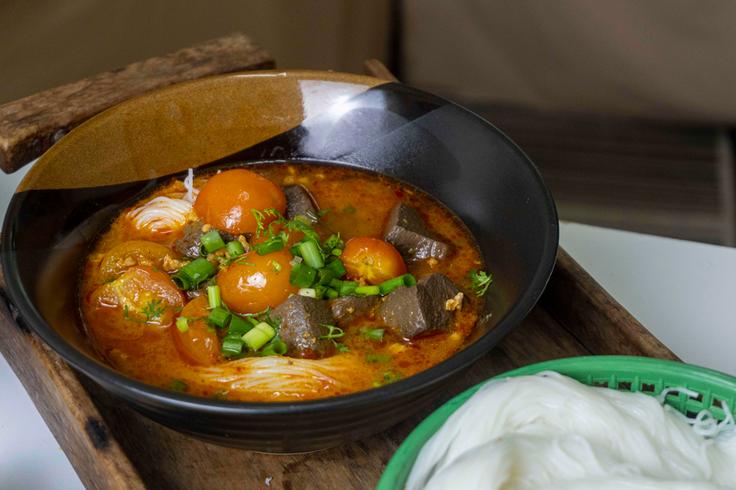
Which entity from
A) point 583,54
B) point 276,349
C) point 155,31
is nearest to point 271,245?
point 276,349

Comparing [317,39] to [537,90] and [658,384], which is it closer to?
[537,90]

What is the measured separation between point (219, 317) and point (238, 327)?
0.04m

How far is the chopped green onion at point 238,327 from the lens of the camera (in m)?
1.86

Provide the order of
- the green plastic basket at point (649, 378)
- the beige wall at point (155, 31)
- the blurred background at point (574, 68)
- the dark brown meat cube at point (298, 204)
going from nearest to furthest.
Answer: the green plastic basket at point (649, 378) → the dark brown meat cube at point (298, 204) → the beige wall at point (155, 31) → the blurred background at point (574, 68)

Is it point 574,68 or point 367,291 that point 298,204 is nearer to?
point 367,291

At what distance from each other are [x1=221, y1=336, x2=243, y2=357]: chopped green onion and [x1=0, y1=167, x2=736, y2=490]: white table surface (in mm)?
409

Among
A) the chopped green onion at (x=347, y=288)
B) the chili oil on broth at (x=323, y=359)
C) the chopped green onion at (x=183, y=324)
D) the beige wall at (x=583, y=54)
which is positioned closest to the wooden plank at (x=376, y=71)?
the chili oil on broth at (x=323, y=359)

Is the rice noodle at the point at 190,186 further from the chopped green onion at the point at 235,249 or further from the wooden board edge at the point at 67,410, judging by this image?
the wooden board edge at the point at 67,410

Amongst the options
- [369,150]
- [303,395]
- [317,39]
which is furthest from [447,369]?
[317,39]

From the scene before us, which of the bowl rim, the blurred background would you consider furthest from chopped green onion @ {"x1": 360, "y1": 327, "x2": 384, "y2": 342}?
the blurred background

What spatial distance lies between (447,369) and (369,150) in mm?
987

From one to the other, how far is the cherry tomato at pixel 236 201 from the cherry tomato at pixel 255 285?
195 mm

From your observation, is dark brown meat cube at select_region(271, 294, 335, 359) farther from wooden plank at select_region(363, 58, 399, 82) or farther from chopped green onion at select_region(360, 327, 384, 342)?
wooden plank at select_region(363, 58, 399, 82)

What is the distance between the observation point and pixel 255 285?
194 centimetres
